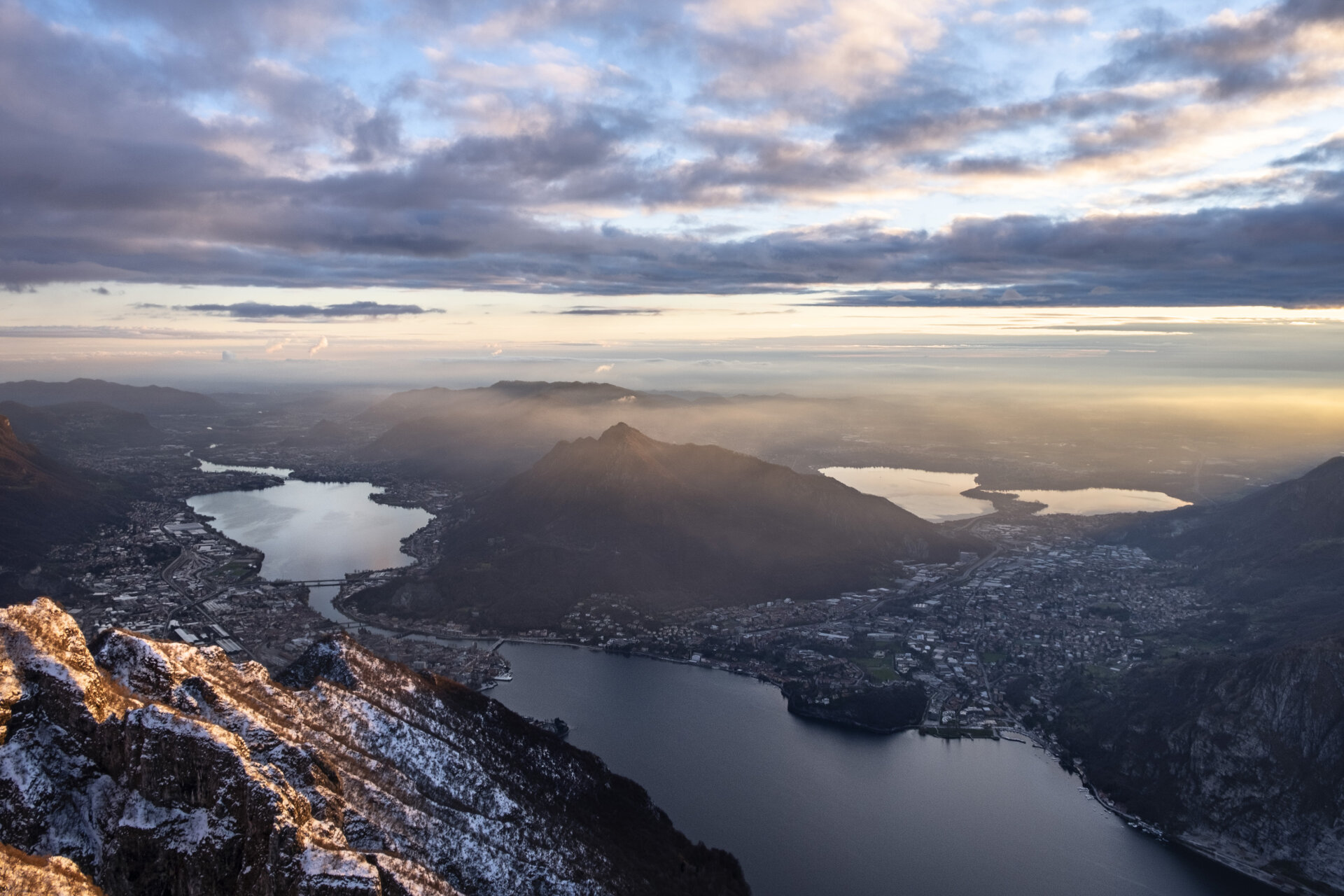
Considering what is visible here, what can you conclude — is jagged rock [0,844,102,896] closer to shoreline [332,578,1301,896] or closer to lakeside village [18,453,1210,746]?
lakeside village [18,453,1210,746]

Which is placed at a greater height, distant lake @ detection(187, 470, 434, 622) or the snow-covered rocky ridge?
the snow-covered rocky ridge

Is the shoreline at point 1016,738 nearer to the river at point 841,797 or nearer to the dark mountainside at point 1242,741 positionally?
the dark mountainside at point 1242,741

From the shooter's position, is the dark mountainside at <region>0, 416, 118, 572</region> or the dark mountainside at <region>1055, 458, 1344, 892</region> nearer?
the dark mountainside at <region>1055, 458, 1344, 892</region>

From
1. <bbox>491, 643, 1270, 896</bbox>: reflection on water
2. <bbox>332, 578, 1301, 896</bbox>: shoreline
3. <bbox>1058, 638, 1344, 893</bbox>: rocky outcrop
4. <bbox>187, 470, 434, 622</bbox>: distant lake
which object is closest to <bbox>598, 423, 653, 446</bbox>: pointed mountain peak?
<bbox>187, 470, 434, 622</bbox>: distant lake

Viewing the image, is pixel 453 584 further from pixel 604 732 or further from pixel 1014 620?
pixel 1014 620

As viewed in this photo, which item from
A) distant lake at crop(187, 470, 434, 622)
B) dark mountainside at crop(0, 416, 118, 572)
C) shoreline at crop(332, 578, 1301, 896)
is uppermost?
dark mountainside at crop(0, 416, 118, 572)

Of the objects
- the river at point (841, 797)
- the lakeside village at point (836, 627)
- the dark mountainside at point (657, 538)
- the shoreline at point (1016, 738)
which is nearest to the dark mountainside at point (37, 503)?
the lakeside village at point (836, 627)
